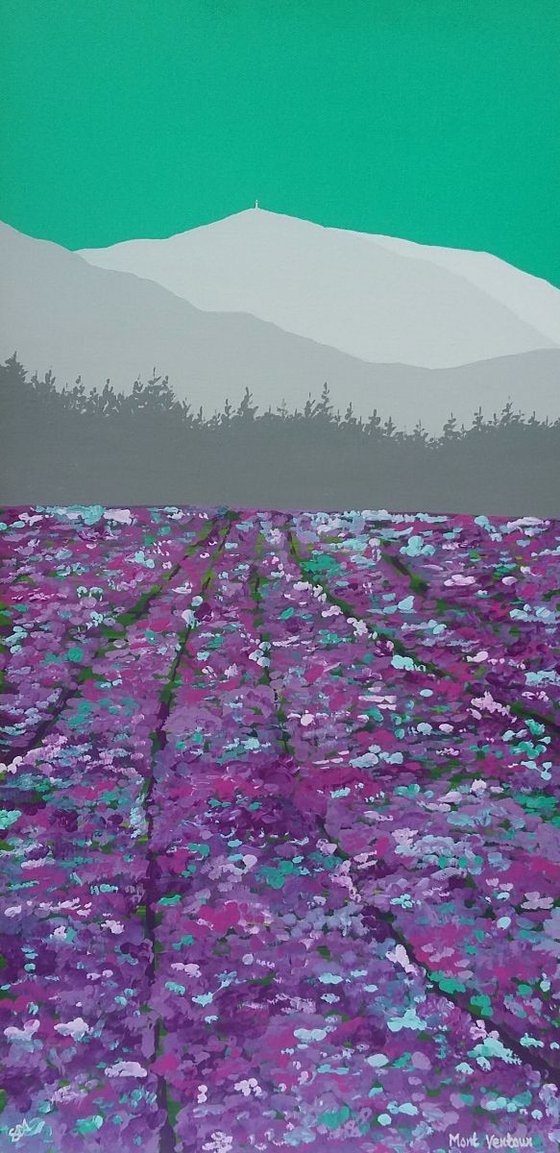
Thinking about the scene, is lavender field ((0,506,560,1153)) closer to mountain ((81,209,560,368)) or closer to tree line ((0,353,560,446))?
tree line ((0,353,560,446))

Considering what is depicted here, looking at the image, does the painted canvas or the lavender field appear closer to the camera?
the lavender field

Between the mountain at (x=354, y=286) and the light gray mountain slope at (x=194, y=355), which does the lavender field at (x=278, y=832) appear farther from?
the mountain at (x=354, y=286)

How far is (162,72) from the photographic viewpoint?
85.4 inches

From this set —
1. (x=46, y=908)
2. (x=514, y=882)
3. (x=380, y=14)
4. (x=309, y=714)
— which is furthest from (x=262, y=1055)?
(x=380, y=14)

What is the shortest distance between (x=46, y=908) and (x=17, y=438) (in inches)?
42.8

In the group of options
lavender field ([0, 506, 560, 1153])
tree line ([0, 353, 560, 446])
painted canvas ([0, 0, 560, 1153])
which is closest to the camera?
lavender field ([0, 506, 560, 1153])

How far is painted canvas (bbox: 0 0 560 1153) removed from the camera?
6.45 ft

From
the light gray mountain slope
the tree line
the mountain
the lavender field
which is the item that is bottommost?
the lavender field

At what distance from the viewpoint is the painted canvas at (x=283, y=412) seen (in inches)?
77.4

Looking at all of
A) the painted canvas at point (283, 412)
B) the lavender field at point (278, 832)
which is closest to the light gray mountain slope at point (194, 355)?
the painted canvas at point (283, 412)

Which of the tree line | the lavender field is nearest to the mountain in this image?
the tree line

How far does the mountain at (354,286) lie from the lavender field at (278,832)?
0.45 meters

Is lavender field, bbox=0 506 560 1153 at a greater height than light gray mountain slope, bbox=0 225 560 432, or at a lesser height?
lesser

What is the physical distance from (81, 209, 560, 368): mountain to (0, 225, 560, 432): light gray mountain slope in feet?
0.11
